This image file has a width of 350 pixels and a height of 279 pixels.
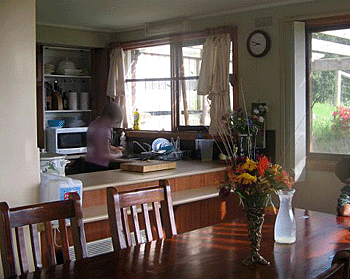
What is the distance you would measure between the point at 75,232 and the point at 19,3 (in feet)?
5.59

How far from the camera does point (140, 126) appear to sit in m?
6.77

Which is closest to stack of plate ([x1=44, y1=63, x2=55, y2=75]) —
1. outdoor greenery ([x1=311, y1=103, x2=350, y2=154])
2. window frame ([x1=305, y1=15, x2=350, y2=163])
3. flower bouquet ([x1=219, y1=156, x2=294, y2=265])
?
window frame ([x1=305, y1=15, x2=350, y2=163])

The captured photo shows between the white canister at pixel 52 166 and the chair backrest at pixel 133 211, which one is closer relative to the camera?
the chair backrest at pixel 133 211

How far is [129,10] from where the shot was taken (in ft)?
18.4

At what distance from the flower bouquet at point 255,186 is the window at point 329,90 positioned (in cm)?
282

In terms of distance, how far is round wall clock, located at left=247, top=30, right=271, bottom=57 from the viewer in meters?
5.34

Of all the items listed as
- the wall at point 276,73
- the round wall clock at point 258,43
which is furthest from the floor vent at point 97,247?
the round wall clock at point 258,43

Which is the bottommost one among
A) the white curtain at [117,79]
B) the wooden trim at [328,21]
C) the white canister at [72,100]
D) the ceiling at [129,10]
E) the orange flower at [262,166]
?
the orange flower at [262,166]

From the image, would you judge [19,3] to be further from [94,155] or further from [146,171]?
[94,155]

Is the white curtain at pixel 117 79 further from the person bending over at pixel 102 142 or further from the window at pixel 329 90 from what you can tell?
the window at pixel 329 90

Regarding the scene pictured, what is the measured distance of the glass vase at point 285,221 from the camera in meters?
2.62

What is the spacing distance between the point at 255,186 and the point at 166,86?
4.34 metres

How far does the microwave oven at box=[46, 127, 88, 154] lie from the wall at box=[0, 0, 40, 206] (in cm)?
302

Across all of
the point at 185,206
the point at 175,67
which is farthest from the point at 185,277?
the point at 175,67
